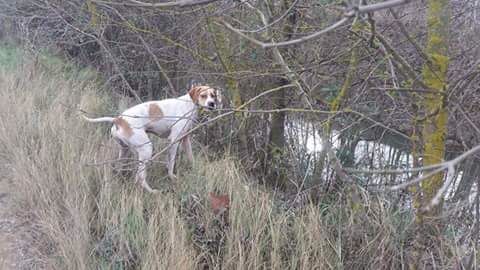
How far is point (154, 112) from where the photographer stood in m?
5.51

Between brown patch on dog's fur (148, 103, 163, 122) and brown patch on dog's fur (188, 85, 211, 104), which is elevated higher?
brown patch on dog's fur (188, 85, 211, 104)

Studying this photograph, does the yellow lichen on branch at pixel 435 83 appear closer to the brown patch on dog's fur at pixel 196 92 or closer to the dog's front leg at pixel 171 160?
the dog's front leg at pixel 171 160

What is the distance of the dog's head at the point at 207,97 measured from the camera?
5426 mm

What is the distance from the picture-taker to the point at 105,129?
243 inches

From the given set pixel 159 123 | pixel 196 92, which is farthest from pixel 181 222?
pixel 196 92

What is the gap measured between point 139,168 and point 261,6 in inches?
64.6

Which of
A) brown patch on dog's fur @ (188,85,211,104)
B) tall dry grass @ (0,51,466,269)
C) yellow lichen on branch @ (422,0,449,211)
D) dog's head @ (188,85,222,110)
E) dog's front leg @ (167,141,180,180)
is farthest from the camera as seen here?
brown patch on dog's fur @ (188,85,211,104)

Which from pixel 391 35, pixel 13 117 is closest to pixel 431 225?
pixel 391 35

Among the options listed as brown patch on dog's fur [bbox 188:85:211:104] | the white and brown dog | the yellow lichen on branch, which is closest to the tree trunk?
the yellow lichen on branch

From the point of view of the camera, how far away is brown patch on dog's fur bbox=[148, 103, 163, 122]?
543 centimetres

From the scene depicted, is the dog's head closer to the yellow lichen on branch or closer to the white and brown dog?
the white and brown dog

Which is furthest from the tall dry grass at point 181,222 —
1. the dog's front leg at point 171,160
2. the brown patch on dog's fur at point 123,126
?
the brown patch on dog's fur at point 123,126

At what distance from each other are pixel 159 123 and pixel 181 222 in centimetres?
181

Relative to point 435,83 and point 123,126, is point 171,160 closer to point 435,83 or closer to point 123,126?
point 123,126
